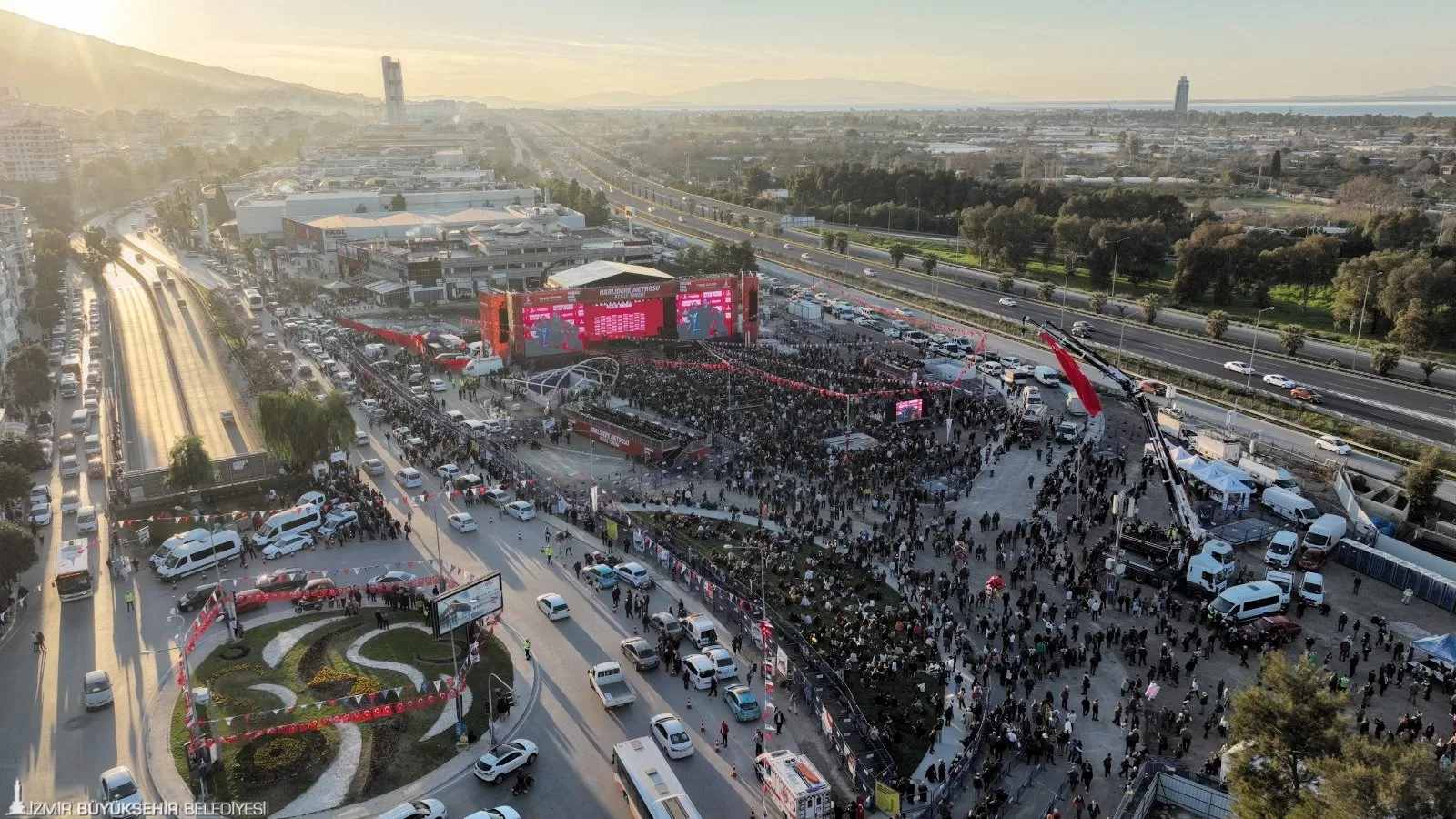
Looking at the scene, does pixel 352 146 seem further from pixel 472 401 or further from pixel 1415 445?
pixel 1415 445

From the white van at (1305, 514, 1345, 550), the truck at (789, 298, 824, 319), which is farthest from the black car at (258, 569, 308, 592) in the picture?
the truck at (789, 298, 824, 319)

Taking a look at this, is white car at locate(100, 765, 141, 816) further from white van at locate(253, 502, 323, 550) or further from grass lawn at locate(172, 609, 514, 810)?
white van at locate(253, 502, 323, 550)

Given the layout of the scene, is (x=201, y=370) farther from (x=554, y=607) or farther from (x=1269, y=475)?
(x=1269, y=475)

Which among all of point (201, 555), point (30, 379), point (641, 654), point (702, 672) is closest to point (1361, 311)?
point (702, 672)

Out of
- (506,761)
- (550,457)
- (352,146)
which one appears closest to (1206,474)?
(550,457)

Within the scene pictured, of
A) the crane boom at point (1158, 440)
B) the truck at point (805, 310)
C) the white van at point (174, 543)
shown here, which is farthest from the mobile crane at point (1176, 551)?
the truck at point (805, 310)
